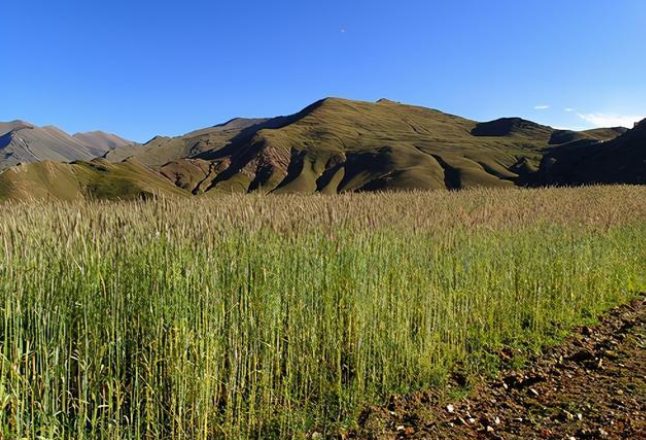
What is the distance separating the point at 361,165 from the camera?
119 meters

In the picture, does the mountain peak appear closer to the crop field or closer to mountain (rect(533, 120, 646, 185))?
mountain (rect(533, 120, 646, 185))

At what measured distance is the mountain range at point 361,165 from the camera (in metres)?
60.9

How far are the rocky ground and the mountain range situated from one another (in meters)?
38.9

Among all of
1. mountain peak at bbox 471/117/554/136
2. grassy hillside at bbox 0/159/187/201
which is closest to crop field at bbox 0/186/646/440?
grassy hillside at bbox 0/159/187/201

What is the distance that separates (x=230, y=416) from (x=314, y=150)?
141212 millimetres

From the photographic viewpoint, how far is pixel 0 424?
2277 mm

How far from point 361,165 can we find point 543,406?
116 m

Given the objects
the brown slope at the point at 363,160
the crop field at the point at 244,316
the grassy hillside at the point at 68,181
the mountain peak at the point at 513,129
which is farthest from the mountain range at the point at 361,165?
the crop field at the point at 244,316

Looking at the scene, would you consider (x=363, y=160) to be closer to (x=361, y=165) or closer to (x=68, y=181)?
(x=361, y=165)

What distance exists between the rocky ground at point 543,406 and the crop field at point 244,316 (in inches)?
11.1

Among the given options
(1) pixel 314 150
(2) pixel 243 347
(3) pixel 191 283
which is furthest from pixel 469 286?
(1) pixel 314 150

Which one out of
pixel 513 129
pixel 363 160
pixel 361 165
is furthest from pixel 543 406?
pixel 513 129

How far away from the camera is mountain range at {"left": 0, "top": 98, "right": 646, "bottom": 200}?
60.9 metres

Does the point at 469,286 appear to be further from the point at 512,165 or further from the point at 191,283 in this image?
the point at 512,165
